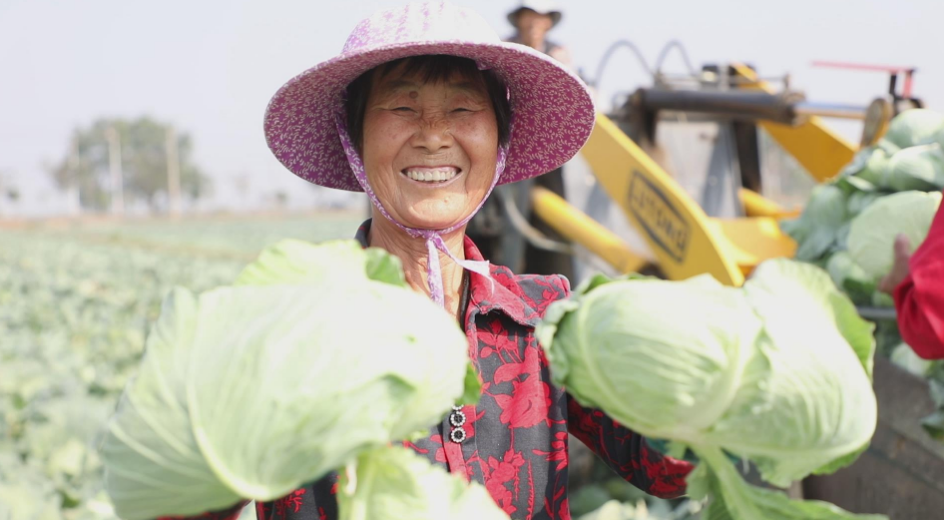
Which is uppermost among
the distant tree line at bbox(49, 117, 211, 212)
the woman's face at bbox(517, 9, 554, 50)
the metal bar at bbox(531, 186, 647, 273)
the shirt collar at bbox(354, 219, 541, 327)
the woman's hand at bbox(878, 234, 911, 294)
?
the woman's face at bbox(517, 9, 554, 50)

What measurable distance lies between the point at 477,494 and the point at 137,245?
35.9 m

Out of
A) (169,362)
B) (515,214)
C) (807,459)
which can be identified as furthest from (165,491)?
(515,214)

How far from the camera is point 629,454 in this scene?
174 centimetres

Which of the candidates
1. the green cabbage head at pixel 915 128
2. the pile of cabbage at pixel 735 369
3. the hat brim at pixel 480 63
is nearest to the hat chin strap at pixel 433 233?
the hat brim at pixel 480 63

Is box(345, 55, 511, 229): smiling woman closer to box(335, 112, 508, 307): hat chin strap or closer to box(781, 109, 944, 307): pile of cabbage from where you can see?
box(335, 112, 508, 307): hat chin strap

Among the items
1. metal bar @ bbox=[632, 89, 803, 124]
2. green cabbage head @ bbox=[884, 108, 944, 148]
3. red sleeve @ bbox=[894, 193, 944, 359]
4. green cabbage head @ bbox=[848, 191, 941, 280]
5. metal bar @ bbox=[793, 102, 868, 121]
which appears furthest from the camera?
metal bar @ bbox=[632, 89, 803, 124]

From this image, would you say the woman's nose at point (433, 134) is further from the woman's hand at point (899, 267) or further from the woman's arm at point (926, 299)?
the woman's hand at point (899, 267)

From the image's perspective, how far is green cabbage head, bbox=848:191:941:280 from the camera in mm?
3148

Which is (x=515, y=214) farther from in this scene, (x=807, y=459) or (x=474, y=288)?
(x=807, y=459)

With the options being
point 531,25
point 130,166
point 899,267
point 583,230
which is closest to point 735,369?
point 899,267

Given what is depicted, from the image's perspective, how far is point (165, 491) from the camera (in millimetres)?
960

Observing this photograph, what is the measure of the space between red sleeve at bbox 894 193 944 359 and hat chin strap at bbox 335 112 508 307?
1038 mm

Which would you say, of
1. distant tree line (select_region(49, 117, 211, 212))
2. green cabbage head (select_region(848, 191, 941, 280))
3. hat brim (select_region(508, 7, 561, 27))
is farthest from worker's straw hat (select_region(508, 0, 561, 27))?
distant tree line (select_region(49, 117, 211, 212))

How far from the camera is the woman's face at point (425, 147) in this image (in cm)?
174
